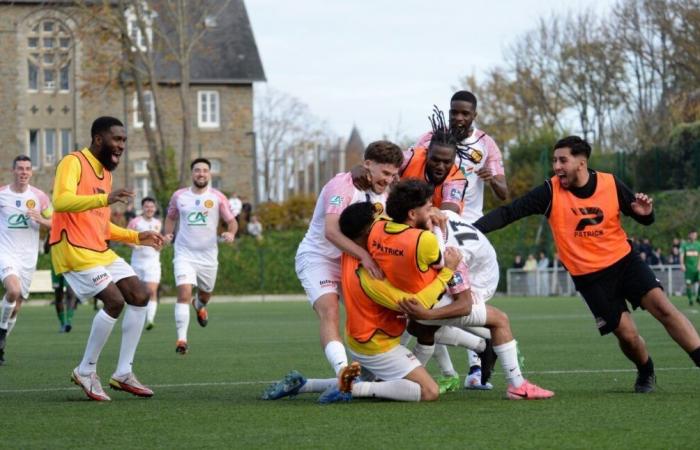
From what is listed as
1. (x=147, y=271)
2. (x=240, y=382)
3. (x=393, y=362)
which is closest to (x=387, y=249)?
(x=393, y=362)

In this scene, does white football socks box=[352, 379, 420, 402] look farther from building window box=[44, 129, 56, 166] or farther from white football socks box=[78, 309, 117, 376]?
building window box=[44, 129, 56, 166]

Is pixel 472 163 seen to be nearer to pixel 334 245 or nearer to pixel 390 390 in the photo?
pixel 334 245

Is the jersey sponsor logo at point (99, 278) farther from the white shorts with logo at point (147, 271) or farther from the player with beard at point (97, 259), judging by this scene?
the white shorts with logo at point (147, 271)

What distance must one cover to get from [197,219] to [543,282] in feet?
84.2

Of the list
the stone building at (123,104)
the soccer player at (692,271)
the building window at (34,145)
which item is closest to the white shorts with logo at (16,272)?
the soccer player at (692,271)

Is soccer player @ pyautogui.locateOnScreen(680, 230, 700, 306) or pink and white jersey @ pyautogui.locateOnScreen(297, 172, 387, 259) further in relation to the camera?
soccer player @ pyautogui.locateOnScreen(680, 230, 700, 306)

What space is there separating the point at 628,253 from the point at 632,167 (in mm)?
37473

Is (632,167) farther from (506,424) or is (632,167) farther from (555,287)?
(506,424)

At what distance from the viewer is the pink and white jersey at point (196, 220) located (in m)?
18.3

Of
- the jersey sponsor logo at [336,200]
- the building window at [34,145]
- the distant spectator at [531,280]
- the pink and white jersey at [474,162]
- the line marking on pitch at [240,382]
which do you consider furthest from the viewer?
the building window at [34,145]

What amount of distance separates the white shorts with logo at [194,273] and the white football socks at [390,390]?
8.52m

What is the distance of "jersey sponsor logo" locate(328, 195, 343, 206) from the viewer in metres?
9.80

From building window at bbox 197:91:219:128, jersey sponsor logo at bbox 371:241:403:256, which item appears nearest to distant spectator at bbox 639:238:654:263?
jersey sponsor logo at bbox 371:241:403:256

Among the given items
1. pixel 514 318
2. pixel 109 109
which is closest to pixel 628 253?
pixel 514 318
